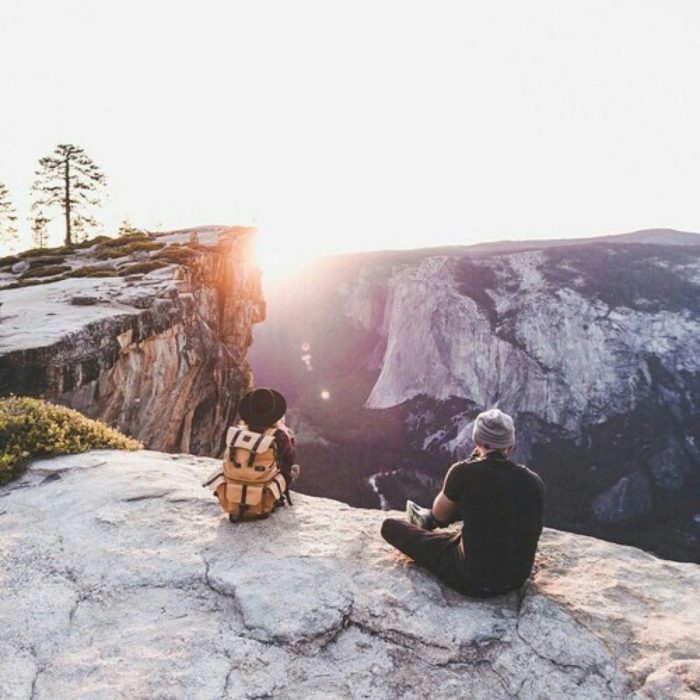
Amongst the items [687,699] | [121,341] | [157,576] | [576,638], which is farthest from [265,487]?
[121,341]

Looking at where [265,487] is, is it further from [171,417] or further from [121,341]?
[171,417]

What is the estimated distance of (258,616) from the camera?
17.1ft

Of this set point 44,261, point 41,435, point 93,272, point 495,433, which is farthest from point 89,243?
point 495,433

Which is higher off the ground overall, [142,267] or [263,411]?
[142,267]

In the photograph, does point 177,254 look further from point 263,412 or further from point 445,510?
point 445,510

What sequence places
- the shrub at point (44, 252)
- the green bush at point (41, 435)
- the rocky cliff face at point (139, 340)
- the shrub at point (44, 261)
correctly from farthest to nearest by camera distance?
the shrub at point (44, 252), the shrub at point (44, 261), the rocky cliff face at point (139, 340), the green bush at point (41, 435)

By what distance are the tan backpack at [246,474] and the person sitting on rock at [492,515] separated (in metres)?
2.69

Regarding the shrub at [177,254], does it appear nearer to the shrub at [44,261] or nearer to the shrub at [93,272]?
the shrub at [93,272]

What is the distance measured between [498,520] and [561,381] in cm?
8834

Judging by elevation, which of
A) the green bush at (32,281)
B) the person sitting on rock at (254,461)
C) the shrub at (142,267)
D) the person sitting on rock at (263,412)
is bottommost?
the person sitting on rock at (254,461)

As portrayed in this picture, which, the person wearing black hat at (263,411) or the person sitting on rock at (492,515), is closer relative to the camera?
the person sitting on rock at (492,515)

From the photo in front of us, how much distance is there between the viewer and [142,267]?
2819cm

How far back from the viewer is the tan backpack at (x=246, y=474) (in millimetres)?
7207

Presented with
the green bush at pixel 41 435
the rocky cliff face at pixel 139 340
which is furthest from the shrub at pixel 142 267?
the green bush at pixel 41 435
